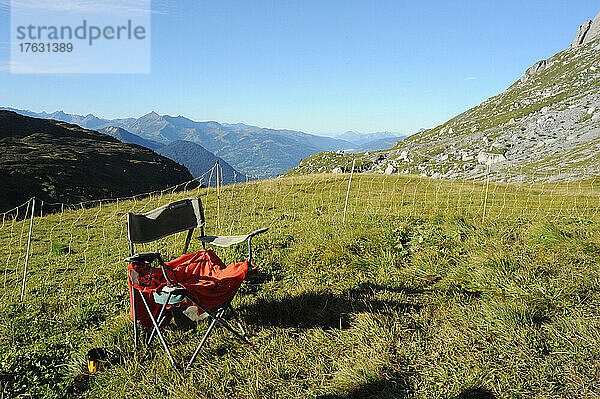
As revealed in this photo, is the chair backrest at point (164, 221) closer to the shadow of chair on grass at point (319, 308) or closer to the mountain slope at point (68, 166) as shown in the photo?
the shadow of chair on grass at point (319, 308)

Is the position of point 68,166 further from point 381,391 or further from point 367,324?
point 381,391

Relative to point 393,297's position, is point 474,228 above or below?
above

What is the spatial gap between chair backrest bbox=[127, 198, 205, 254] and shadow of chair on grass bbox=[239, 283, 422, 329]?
120 centimetres

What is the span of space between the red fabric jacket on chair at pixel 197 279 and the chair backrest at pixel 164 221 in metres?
0.37

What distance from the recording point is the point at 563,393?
2225 mm

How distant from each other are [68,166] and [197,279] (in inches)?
3434

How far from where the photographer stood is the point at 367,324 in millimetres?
3082

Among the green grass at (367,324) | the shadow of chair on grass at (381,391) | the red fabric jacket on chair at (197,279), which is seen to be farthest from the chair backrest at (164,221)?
the shadow of chair on grass at (381,391)

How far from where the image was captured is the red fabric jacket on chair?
2.90m

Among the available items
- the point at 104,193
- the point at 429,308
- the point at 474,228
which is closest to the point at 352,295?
the point at 429,308

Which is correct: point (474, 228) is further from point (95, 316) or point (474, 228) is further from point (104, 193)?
point (104, 193)

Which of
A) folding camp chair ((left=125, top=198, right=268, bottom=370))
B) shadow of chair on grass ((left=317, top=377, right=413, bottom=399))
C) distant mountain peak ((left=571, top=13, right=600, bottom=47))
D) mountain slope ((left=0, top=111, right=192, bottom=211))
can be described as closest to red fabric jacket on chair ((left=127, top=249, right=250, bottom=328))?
folding camp chair ((left=125, top=198, right=268, bottom=370))

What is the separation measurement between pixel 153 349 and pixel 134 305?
0.41m

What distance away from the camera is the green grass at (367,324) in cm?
248
